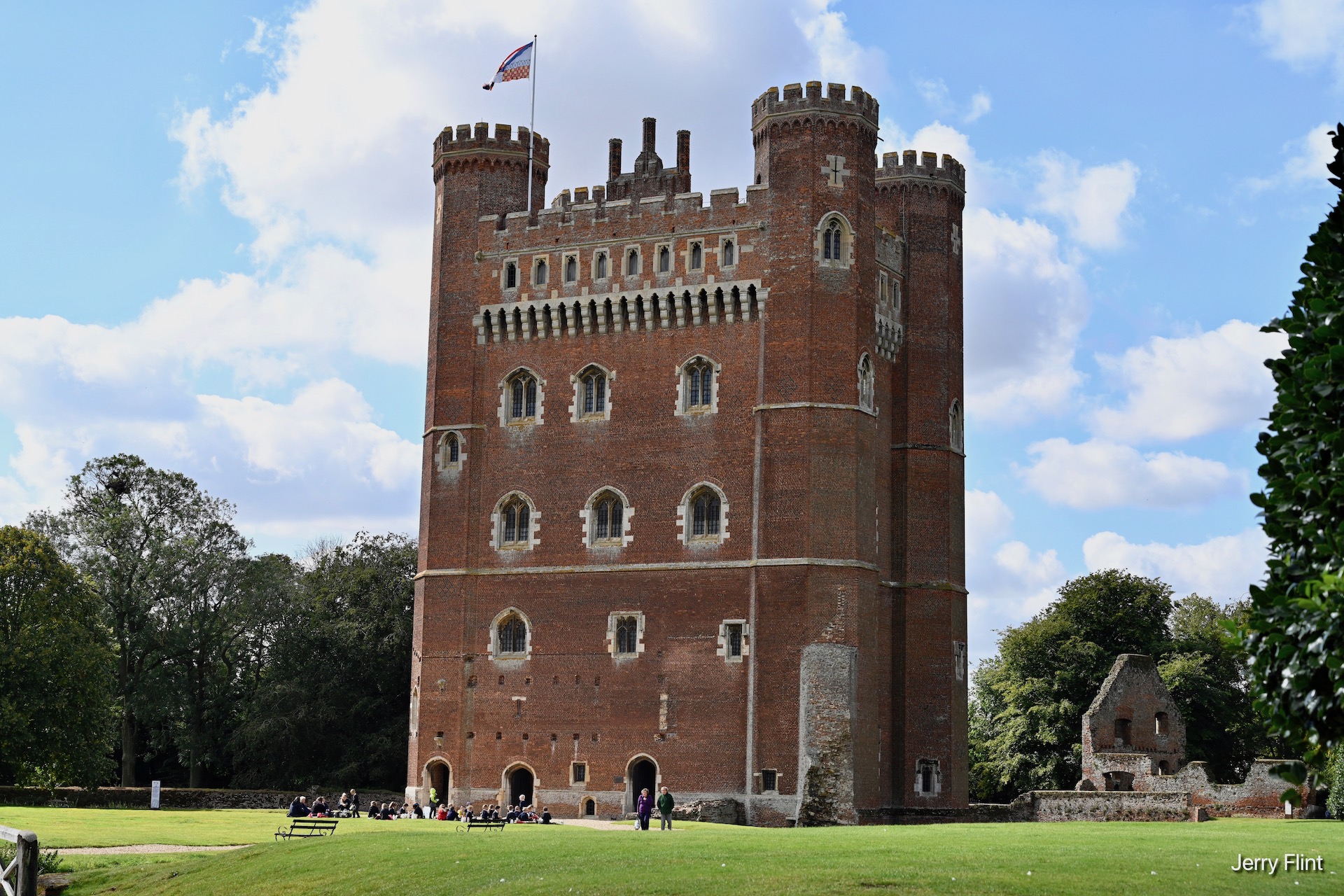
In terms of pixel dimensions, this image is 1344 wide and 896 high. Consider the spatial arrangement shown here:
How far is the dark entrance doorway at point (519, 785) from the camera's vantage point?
47.1 metres

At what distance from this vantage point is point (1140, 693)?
52844mm

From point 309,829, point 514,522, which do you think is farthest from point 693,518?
point 309,829

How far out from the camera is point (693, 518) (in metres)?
46.6

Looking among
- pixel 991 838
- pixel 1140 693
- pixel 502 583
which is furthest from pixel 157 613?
pixel 991 838

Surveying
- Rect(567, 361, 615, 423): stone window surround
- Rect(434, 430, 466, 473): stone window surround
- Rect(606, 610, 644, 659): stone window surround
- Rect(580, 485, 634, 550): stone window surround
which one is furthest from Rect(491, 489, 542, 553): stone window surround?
Rect(606, 610, 644, 659): stone window surround

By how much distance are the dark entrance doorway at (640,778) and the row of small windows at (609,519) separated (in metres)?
6.59

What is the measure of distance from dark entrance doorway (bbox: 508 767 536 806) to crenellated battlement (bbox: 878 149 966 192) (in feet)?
74.7

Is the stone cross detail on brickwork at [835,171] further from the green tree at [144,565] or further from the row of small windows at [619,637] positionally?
the green tree at [144,565]

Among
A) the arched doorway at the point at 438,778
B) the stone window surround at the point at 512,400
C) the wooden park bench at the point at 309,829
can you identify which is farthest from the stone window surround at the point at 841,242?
the wooden park bench at the point at 309,829

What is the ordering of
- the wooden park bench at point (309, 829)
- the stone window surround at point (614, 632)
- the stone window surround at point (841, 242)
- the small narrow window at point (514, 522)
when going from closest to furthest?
1. the wooden park bench at point (309, 829)
2. the stone window surround at point (614, 632)
3. the stone window surround at point (841, 242)
4. the small narrow window at point (514, 522)

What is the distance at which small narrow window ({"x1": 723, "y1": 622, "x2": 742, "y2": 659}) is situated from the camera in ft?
148

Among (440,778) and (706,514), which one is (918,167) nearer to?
(706,514)

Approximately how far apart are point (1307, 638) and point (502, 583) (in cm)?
3717

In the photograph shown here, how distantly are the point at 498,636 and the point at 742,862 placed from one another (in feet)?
82.8
